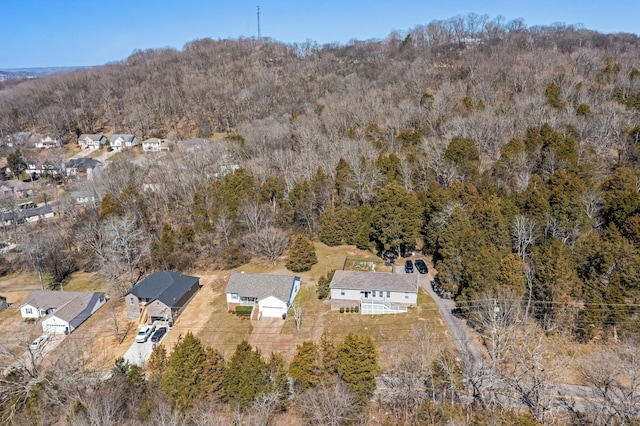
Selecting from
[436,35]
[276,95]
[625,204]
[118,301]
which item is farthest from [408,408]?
[436,35]

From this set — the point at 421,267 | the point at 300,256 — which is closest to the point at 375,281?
the point at 421,267

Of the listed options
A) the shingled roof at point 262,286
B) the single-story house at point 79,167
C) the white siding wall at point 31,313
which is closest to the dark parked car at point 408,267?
the shingled roof at point 262,286

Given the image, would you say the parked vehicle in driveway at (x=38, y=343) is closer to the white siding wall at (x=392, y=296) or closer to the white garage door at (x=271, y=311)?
the white garage door at (x=271, y=311)

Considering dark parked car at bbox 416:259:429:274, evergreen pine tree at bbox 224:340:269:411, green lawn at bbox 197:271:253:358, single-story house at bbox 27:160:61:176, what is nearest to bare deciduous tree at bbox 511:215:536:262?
dark parked car at bbox 416:259:429:274

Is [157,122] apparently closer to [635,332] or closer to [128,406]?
[128,406]

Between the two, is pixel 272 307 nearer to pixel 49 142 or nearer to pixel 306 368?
pixel 306 368

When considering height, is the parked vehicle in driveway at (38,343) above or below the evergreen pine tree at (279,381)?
below

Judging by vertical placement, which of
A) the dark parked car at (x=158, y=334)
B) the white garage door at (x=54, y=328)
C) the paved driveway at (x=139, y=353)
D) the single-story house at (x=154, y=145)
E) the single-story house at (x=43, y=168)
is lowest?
the white garage door at (x=54, y=328)
